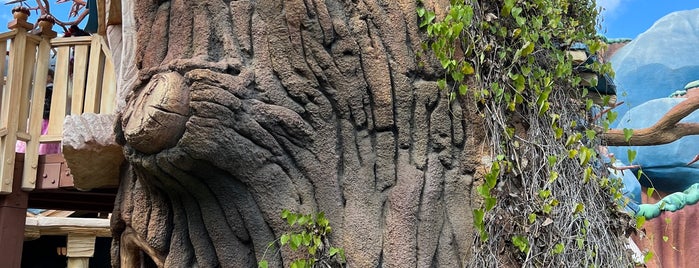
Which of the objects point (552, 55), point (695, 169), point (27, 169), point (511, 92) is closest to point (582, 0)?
point (552, 55)

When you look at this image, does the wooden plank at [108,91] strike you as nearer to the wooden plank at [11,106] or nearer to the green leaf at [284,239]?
the wooden plank at [11,106]

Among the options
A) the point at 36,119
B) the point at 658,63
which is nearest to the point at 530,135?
the point at 36,119

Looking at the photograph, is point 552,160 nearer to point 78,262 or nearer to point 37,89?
point 37,89

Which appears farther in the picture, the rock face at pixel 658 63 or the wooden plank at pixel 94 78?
the rock face at pixel 658 63

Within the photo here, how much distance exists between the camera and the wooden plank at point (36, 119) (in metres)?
4.49

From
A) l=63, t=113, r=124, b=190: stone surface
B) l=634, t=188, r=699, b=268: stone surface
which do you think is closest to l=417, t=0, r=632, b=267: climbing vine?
l=63, t=113, r=124, b=190: stone surface

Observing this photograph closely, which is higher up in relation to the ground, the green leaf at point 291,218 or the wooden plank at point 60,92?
the wooden plank at point 60,92

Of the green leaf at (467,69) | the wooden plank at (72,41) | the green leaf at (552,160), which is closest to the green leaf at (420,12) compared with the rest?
the green leaf at (467,69)

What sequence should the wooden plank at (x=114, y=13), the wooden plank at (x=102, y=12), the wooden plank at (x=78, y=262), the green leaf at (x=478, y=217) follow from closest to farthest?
the green leaf at (x=478, y=217)
the wooden plank at (x=114, y=13)
the wooden plank at (x=102, y=12)
the wooden plank at (x=78, y=262)

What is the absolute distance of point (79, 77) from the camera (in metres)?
4.45

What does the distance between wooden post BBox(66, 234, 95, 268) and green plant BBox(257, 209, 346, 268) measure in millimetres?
5801

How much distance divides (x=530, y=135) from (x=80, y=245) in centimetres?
604

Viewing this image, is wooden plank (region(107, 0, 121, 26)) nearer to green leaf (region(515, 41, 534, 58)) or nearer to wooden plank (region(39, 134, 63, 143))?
green leaf (region(515, 41, 534, 58))

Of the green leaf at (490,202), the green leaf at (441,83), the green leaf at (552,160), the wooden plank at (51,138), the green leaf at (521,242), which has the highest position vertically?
the green leaf at (441,83)
